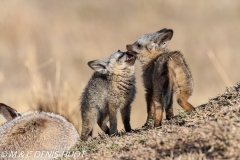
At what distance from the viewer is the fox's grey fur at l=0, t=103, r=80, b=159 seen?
21.5 feet

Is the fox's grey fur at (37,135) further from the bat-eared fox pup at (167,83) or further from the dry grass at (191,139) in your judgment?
the bat-eared fox pup at (167,83)

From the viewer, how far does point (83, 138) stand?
30.3 feet

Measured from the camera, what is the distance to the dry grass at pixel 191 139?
5.02 metres

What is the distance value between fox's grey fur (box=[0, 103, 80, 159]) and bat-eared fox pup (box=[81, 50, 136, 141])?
1.55m

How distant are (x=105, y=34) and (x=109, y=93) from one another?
13.0 meters

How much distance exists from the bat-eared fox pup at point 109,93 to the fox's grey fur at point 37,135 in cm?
155

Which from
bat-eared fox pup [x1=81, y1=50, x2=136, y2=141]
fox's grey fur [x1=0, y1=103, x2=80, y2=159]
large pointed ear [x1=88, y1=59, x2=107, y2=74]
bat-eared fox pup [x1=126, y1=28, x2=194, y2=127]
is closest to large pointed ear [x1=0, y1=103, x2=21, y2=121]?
fox's grey fur [x1=0, y1=103, x2=80, y2=159]

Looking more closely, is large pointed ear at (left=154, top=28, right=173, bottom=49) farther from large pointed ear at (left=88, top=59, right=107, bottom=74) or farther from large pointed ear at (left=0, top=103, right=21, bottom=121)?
large pointed ear at (left=0, top=103, right=21, bottom=121)

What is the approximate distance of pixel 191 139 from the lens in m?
5.56

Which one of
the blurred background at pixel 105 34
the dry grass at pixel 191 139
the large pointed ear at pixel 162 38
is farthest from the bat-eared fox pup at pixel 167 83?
the blurred background at pixel 105 34

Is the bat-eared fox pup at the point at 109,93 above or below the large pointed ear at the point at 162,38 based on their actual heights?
below

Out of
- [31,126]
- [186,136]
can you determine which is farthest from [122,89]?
[186,136]

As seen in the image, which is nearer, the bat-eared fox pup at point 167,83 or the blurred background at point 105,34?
the bat-eared fox pup at point 167,83

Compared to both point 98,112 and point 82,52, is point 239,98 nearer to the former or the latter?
point 98,112
